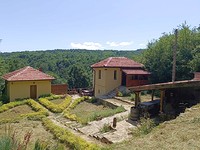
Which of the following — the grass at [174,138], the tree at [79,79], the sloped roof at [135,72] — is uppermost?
the sloped roof at [135,72]

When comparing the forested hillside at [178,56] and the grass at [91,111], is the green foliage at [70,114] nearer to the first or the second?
the grass at [91,111]

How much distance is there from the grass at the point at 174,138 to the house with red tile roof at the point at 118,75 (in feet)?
60.3

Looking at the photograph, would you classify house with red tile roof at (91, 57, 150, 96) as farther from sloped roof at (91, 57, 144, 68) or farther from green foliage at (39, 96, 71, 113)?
green foliage at (39, 96, 71, 113)

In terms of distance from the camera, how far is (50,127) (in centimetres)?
1634

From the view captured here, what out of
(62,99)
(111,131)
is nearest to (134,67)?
(62,99)

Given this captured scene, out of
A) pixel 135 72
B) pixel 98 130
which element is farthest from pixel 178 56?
pixel 98 130

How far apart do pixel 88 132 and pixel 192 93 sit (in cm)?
758

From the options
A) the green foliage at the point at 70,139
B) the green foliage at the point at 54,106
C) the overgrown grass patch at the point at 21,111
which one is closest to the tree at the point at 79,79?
the green foliage at the point at 54,106

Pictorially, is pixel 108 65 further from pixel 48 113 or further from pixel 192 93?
pixel 192 93

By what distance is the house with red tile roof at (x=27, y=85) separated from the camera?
2644cm

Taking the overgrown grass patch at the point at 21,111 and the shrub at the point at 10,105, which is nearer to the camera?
the overgrown grass patch at the point at 21,111

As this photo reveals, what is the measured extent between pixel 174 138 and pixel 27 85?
861 inches

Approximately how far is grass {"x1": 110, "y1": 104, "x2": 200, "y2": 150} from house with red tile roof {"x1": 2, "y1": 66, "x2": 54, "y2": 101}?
796 inches

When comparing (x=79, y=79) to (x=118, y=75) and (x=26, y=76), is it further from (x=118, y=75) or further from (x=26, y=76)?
(x=26, y=76)
